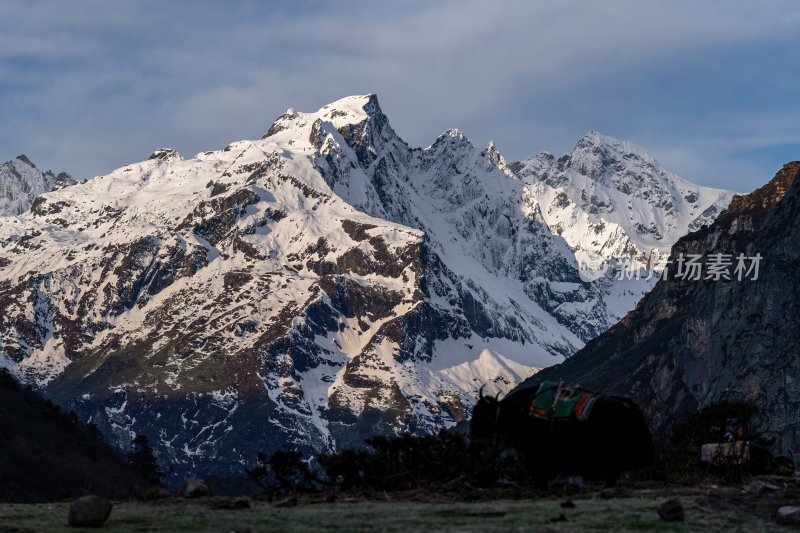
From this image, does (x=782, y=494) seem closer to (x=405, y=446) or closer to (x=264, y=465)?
(x=405, y=446)

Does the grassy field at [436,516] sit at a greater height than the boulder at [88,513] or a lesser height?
lesser

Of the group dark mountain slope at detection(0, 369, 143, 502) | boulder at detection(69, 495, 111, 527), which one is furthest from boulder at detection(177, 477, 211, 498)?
dark mountain slope at detection(0, 369, 143, 502)

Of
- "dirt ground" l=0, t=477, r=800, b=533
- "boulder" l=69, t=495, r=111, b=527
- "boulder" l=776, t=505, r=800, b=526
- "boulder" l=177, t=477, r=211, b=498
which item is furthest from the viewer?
"boulder" l=177, t=477, r=211, b=498

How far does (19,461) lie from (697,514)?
450 feet

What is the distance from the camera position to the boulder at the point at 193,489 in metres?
26.9

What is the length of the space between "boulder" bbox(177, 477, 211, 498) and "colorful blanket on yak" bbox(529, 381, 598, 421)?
365 inches

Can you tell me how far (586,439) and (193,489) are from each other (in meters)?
10.7

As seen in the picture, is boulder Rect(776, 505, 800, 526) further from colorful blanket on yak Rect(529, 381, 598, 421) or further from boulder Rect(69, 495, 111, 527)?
boulder Rect(69, 495, 111, 527)

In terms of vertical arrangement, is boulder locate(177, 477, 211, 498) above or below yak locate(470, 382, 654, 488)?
below

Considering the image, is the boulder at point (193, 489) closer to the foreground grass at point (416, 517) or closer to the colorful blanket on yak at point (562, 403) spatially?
the foreground grass at point (416, 517)

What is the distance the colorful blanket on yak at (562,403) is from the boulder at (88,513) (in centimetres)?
1139

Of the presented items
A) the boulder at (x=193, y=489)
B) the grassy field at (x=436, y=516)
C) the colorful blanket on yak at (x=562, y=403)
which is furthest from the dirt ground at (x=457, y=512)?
the colorful blanket on yak at (x=562, y=403)

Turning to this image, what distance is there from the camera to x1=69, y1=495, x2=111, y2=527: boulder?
762 inches

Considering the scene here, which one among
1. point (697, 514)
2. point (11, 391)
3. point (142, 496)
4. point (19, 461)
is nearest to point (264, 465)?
point (142, 496)
